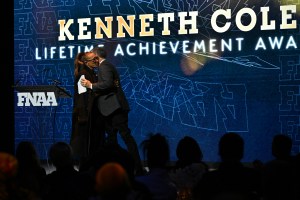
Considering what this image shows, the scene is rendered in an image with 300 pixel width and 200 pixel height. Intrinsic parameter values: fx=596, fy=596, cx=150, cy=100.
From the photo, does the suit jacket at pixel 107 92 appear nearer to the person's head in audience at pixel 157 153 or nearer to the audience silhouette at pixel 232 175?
the person's head in audience at pixel 157 153

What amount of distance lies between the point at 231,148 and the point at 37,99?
6065 millimetres

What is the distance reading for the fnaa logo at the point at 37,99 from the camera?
9055 millimetres

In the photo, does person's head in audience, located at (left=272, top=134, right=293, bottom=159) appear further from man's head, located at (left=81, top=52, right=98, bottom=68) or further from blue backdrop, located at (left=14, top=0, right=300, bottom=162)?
blue backdrop, located at (left=14, top=0, right=300, bottom=162)

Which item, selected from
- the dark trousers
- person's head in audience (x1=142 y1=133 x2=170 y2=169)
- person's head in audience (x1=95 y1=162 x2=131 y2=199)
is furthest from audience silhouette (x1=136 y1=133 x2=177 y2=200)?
the dark trousers

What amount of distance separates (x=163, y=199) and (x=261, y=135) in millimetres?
4682

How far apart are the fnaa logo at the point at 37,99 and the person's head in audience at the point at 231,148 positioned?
5.80 meters

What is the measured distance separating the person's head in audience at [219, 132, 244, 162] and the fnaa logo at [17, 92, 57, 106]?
229 inches

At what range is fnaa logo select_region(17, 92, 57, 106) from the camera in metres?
9.05

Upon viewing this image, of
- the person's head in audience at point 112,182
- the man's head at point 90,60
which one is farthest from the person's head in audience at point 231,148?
the man's head at point 90,60

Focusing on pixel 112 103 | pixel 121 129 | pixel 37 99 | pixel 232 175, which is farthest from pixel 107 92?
pixel 232 175

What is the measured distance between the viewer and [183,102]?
8250 millimetres

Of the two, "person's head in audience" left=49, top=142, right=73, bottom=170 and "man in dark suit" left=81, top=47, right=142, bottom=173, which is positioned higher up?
"man in dark suit" left=81, top=47, right=142, bottom=173

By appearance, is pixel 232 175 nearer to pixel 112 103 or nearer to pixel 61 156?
pixel 61 156

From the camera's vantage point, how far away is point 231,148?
3461 mm
